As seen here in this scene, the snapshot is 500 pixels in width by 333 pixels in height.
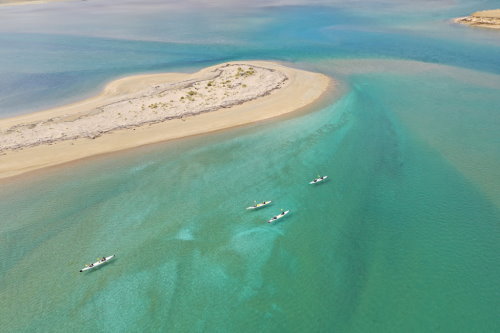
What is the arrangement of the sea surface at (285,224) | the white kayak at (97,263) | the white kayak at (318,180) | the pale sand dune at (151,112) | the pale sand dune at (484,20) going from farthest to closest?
the pale sand dune at (484,20) → the pale sand dune at (151,112) → the white kayak at (318,180) → the white kayak at (97,263) → the sea surface at (285,224)

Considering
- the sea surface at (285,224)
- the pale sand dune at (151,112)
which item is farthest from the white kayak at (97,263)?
the pale sand dune at (151,112)

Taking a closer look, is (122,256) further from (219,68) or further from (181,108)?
(219,68)

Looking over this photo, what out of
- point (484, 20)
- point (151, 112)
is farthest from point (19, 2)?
point (484, 20)

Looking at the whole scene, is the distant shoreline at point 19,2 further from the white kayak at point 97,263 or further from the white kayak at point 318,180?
the white kayak at point 318,180

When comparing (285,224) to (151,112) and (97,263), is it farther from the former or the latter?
(151,112)

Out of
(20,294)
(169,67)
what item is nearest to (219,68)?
(169,67)

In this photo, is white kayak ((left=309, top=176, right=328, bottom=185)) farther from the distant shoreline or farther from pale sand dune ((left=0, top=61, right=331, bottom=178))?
the distant shoreline
